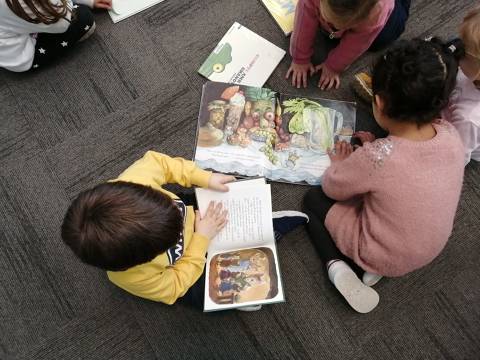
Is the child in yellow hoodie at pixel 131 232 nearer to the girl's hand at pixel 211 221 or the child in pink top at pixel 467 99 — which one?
the girl's hand at pixel 211 221

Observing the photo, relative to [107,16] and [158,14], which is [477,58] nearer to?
[158,14]

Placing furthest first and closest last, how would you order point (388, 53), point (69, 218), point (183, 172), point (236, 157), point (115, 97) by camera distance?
point (115, 97) < point (236, 157) < point (183, 172) < point (388, 53) < point (69, 218)

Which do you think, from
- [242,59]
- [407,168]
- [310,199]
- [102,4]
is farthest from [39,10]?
[407,168]

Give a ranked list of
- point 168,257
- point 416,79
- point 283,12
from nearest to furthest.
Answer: point 416,79 → point 168,257 → point 283,12

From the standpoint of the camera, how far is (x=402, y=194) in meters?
0.90

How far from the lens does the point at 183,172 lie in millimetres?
1037

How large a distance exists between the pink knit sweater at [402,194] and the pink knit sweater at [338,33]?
0.34 m

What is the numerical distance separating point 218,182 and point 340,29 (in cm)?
53

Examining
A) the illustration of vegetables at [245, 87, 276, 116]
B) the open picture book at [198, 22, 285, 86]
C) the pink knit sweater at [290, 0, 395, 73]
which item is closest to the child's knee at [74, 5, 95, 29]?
the open picture book at [198, 22, 285, 86]

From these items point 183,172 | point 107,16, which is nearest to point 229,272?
point 183,172

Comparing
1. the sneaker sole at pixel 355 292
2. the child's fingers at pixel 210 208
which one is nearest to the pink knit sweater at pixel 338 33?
the child's fingers at pixel 210 208

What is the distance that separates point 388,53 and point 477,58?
0.27 metres

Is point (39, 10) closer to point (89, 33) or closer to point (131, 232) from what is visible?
point (89, 33)

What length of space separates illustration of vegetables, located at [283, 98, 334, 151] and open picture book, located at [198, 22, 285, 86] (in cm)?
14
